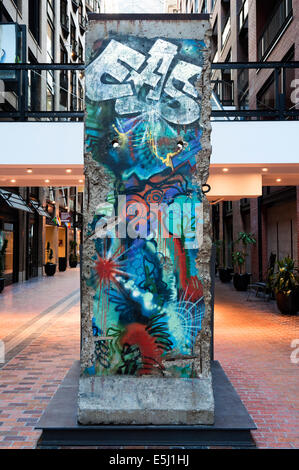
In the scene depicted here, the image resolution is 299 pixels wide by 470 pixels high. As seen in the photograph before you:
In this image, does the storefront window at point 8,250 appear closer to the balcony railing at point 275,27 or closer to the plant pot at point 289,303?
the plant pot at point 289,303

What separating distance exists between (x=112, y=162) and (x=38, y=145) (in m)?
5.13

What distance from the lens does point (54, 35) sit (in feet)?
85.3

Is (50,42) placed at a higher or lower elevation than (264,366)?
higher

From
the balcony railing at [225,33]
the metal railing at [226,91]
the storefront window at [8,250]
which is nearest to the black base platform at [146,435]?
the metal railing at [226,91]

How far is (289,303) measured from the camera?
35.0 feet

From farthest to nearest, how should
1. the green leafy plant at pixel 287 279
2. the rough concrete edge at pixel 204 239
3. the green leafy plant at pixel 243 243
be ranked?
1. the green leafy plant at pixel 243 243
2. the green leafy plant at pixel 287 279
3. the rough concrete edge at pixel 204 239

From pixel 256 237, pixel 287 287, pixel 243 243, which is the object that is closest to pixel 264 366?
pixel 287 287

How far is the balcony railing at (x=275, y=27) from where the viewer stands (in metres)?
12.7

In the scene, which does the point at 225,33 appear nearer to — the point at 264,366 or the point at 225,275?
the point at 225,275

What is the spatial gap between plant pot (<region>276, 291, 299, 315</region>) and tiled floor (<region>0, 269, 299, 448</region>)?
380 mm

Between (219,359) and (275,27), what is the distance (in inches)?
501

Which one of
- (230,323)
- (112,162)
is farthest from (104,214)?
(230,323)

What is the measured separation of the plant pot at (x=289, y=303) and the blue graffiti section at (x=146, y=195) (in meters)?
7.65

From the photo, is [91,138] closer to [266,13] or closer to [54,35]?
[266,13]
